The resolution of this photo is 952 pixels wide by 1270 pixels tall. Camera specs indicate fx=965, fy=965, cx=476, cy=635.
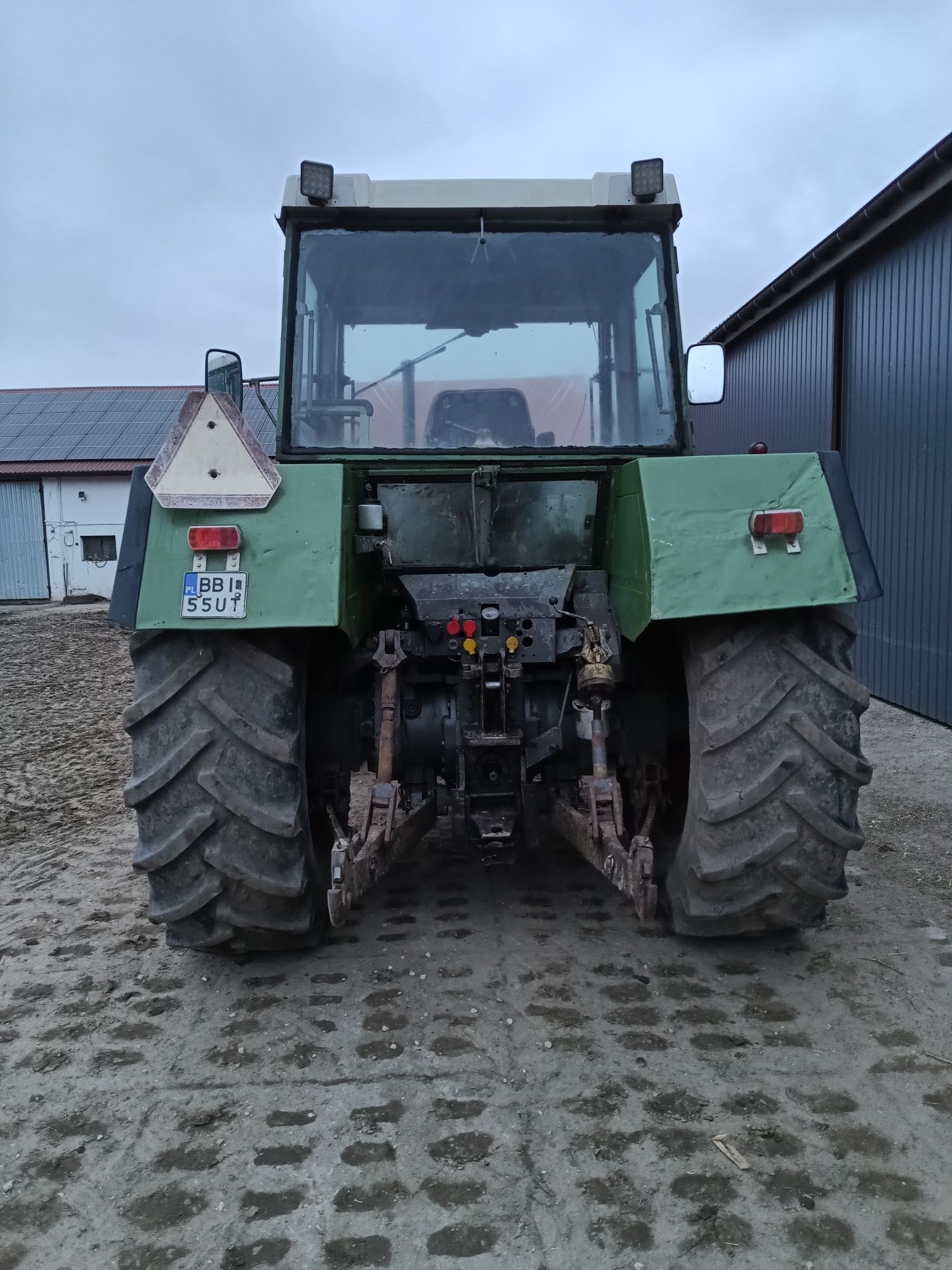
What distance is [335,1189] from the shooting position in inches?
83.4

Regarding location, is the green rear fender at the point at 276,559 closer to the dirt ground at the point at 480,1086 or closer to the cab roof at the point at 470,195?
the dirt ground at the point at 480,1086

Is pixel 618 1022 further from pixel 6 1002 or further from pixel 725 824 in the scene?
pixel 6 1002

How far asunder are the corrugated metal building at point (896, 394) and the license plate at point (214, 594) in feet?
19.2

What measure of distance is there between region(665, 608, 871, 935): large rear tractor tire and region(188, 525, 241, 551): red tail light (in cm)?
136

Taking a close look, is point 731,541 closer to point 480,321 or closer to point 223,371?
point 480,321

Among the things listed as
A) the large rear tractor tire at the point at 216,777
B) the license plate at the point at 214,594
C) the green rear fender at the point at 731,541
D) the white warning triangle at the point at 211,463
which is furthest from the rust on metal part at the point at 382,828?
the green rear fender at the point at 731,541

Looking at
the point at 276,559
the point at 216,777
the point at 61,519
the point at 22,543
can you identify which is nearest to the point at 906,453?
the point at 276,559

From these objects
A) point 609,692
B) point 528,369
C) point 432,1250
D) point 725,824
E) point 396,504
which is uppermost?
point 528,369

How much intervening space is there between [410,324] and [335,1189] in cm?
293

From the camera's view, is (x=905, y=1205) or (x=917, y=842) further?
(x=917, y=842)

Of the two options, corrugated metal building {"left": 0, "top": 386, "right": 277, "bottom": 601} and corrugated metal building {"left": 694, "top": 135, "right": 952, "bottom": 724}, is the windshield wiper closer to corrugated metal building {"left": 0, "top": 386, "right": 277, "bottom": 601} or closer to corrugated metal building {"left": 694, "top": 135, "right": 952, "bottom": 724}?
corrugated metal building {"left": 694, "top": 135, "right": 952, "bottom": 724}

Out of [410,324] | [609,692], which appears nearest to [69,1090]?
[609,692]

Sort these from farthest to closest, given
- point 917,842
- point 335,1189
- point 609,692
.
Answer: point 917,842 < point 609,692 < point 335,1189

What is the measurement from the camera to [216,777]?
277cm
